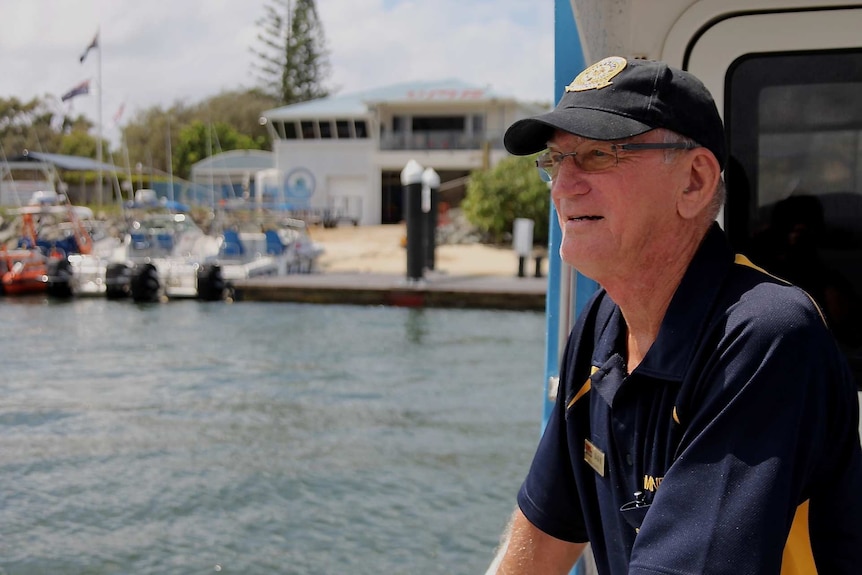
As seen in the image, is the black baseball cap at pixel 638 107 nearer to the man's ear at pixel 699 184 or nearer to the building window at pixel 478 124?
the man's ear at pixel 699 184

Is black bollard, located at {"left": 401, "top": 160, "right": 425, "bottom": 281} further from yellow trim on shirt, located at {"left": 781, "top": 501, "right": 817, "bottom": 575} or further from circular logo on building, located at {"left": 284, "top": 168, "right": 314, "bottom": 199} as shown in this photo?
circular logo on building, located at {"left": 284, "top": 168, "right": 314, "bottom": 199}

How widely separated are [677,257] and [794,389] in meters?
0.36

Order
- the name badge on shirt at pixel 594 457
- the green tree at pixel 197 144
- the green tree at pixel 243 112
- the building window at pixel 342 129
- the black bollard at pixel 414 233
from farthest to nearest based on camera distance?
the green tree at pixel 243 112, the green tree at pixel 197 144, the building window at pixel 342 129, the black bollard at pixel 414 233, the name badge on shirt at pixel 594 457

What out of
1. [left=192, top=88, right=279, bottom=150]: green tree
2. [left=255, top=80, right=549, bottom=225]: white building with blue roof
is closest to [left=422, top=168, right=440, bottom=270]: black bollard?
[left=255, top=80, right=549, bottom=225]: white building with blue roof

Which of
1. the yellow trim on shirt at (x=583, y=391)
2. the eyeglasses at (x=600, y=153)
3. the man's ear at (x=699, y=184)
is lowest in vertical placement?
the yellow trim on shirt at (x=583, y=391)

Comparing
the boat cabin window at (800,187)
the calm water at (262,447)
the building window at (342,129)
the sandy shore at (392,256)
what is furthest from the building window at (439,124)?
the boat cabin window at (800,187)

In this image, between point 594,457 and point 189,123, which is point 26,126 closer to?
point 189,123

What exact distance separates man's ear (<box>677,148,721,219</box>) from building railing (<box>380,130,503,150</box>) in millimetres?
40732

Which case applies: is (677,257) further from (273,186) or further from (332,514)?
(273,186)

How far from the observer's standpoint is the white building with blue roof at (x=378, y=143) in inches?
1682

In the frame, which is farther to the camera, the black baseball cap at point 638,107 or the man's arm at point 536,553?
the man's arm at point 536,553

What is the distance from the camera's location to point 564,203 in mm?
1647

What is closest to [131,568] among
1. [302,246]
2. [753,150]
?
[753,150]

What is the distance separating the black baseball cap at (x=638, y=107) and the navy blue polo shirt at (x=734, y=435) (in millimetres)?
198
